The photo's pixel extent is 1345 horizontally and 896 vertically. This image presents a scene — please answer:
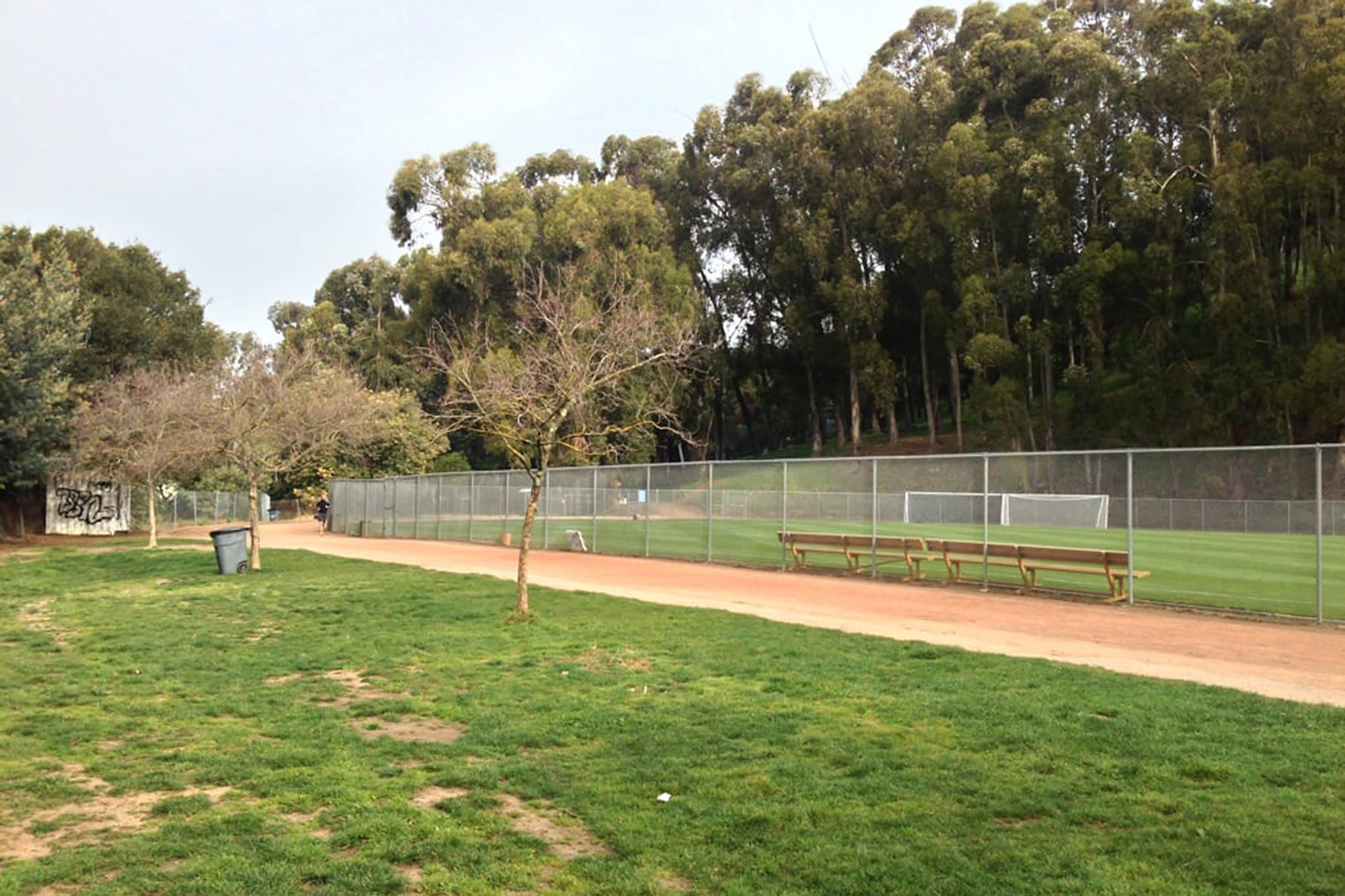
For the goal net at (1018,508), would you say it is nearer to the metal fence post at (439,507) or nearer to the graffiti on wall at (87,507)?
the metal fence post at (439,507)

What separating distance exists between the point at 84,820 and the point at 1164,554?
1494 cm

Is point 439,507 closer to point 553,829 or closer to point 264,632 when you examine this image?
point 264,632

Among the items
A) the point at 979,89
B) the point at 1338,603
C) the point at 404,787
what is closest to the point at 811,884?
the point at 404,787

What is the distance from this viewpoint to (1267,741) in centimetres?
623

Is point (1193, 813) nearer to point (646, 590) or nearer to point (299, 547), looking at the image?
point (646, 590)

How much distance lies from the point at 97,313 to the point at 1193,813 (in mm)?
38780

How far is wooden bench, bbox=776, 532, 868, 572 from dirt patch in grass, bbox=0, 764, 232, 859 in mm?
14444

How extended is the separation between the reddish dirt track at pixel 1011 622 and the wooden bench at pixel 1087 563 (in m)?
0.47

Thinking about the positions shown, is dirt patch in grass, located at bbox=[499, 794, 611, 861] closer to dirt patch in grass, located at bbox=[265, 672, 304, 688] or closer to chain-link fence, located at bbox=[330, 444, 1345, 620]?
dirt patch in grass, located at bbox=[265, 672, 304, 688]

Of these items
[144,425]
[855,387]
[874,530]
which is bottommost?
[874,530]

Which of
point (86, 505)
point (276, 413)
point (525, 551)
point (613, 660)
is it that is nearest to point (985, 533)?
point (525, 551)

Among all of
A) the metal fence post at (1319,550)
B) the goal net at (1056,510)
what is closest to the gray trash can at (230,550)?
the goal net at (1056,510)

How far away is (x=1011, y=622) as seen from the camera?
500 inches

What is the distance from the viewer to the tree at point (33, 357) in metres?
26.8
